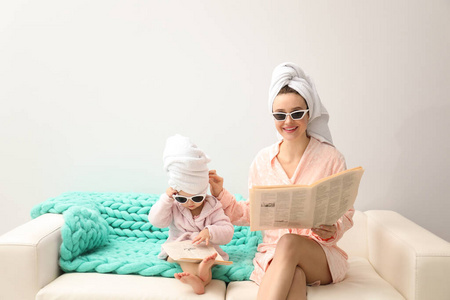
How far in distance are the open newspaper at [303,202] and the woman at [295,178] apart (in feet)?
0.41

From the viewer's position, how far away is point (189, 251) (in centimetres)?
215

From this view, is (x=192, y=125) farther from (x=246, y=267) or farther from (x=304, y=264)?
(x=304, y=264)

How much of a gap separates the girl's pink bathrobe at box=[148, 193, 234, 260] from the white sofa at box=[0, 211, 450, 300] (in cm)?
21

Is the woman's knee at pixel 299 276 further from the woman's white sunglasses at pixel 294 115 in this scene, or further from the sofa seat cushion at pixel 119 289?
the woman's white sunglasses at pixel 294 115

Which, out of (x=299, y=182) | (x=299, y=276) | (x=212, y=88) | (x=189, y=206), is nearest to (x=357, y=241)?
(x=299, y=182)

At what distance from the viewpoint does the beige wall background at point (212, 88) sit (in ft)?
9.30

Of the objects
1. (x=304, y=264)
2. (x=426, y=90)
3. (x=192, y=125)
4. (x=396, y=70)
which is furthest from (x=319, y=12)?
(x=304, y=264)

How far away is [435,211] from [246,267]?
4.38ft

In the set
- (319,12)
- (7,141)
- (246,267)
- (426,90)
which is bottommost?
(246,267)

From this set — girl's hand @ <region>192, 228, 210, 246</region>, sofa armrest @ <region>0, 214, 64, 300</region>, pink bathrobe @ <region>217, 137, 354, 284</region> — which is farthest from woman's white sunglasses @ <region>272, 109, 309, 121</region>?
sofa armrest @ <region>0, 214, 64, 300</region>

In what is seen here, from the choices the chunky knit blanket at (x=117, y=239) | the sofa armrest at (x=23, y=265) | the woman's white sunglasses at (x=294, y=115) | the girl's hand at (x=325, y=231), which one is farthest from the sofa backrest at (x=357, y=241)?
the sofa armrest at (x=23, y=265)

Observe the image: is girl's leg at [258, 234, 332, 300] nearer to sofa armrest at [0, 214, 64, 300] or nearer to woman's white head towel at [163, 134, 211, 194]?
woman's white head towel at [163, 134, 211, 194]

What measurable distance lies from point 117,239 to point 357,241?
126 centimetres

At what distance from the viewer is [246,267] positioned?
2.25 m
